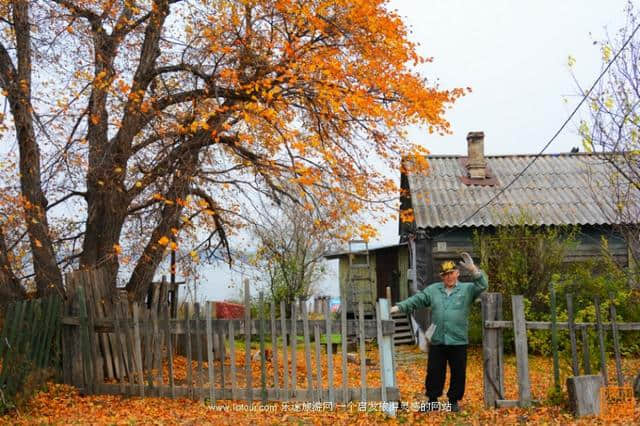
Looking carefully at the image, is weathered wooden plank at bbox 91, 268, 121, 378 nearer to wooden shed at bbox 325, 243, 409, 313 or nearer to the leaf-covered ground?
the leaf-covered ground

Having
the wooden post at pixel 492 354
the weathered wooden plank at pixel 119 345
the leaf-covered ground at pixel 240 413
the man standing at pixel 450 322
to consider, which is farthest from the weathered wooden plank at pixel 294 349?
the weathered wooden plank at pixel 119 345

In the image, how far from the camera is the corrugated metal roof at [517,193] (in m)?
17.2

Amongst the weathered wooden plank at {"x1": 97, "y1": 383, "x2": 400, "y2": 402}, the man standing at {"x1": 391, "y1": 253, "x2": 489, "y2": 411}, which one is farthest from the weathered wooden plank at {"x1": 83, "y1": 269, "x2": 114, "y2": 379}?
the man standing at {"x1": 391, "y1": 253, "x2": 489, "y2": 411}

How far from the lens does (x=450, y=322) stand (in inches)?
289

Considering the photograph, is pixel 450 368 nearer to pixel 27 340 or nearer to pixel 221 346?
pixel 221 346

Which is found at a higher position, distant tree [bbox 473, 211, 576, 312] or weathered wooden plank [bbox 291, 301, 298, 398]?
distant tree [bbox 473, 211, 576, 312]

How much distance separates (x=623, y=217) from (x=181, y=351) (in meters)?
9.31

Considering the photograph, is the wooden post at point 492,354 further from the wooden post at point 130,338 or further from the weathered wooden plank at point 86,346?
the weathered wooden plank at point 86,346

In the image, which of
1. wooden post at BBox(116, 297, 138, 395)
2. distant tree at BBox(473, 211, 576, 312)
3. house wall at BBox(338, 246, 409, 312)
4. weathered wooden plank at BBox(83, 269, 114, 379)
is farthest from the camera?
house wall at BBox(338, 246, 409, 312)

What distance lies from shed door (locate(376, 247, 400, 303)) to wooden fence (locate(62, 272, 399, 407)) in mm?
12497

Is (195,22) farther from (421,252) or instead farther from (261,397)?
(421,252)

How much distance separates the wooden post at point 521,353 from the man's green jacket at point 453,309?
0.57 meters

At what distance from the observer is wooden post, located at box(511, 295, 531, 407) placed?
7.58 meters

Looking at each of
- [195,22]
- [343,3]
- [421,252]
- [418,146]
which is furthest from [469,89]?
[421,252]
